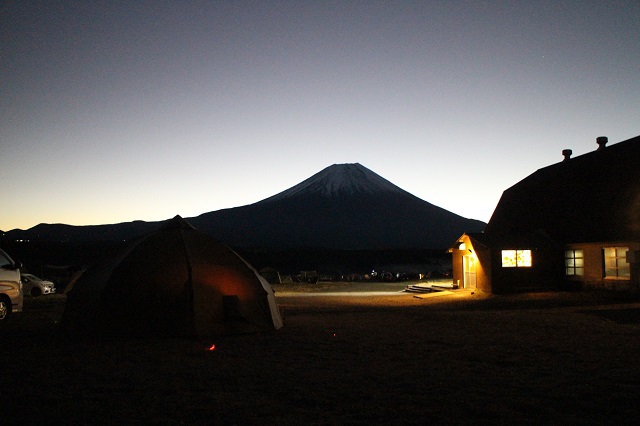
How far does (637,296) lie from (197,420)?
63.2 ft

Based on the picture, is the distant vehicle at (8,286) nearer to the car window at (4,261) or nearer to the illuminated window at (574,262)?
the car window at (4,261)

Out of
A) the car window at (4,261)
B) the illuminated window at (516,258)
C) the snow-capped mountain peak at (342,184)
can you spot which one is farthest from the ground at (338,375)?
the snow-capped mountain peak at (342,184)

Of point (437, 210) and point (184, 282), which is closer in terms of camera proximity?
point (184, 282)

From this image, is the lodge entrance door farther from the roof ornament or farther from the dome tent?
the dome tent

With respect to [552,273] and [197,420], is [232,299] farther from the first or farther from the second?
[552,273]

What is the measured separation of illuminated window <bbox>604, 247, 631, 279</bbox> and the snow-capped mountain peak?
469 ft

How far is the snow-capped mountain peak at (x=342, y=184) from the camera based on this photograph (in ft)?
552

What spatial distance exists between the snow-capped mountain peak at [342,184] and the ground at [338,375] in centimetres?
15390

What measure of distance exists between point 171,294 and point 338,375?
527 cm

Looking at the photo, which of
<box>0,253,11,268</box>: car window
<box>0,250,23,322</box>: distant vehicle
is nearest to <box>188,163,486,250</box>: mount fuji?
<box>0,250,23,322</box>: distant vehicle

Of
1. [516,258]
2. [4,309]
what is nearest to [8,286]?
[4,309]

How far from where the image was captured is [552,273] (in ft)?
82.1

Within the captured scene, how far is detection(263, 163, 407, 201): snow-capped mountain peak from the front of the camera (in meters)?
168

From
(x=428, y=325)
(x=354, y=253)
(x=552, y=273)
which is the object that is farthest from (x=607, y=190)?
(x=354, y=253)
